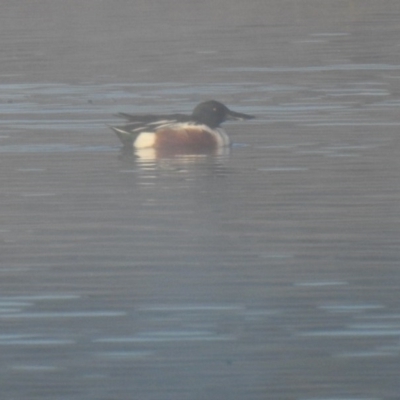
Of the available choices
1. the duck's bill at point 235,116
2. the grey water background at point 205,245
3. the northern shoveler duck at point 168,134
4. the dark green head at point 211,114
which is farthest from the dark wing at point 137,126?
the duck's bill at point 235,116

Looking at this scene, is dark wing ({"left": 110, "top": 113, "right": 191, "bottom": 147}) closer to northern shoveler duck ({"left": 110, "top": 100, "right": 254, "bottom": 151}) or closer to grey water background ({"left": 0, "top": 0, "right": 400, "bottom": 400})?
northern shoveler duck ({"left": 110, "top": 100, "right": 254, "bottom": 151})

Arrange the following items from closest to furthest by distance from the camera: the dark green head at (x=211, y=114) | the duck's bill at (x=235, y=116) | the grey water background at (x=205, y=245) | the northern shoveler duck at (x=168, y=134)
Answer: the grey water background at (x=205, y=245) → the northern shoveler duck at (x=168, y=134) → the dark green head at (x=211, y=114) → the duck's bill at (x=235, y=116)

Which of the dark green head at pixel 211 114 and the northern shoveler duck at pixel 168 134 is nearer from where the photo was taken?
the northern shoveler duck at pixel 168 134

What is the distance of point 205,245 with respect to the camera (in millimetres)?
9297

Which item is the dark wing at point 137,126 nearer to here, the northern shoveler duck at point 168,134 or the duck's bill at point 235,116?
the northern shoveler duck at point 168,134

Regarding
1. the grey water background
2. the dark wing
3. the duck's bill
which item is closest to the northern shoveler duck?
the dark wing

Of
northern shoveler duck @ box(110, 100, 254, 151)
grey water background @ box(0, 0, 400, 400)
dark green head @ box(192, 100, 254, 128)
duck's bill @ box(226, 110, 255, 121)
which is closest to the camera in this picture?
grey water background @ box(0, 0, 400, 400)

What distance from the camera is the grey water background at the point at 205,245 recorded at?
→ 6566 millimetres

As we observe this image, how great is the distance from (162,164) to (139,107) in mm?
4647

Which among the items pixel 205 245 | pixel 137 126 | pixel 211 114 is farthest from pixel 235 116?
pixel 205 245

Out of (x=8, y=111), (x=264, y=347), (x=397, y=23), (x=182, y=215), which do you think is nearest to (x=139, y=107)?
(x=8, y=111)

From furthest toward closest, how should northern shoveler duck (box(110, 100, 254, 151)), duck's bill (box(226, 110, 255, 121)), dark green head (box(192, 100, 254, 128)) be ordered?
duck's bill (box(226, 110, 255, 121))
dark green head (box(192, 100, 254, 128))
northern shoveler duck (box(110, 100, 254, 151))

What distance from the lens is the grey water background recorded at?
21.5 ft

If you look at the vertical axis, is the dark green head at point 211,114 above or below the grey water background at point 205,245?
above
